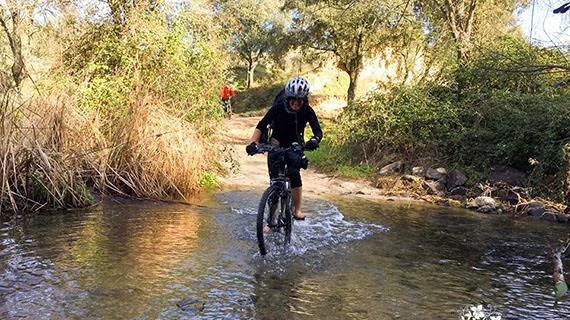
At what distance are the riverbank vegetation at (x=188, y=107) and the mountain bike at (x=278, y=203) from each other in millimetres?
2916

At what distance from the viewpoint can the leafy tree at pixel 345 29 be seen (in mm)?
25359

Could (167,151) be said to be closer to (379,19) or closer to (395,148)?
(395,148)

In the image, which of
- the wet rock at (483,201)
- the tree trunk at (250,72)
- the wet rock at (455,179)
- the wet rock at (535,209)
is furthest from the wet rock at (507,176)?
the tree trunk at (250,72)

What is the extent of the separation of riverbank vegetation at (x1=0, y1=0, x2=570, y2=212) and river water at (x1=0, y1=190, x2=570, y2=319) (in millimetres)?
982

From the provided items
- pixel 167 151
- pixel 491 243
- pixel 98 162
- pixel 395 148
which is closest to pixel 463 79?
pixel 395 148

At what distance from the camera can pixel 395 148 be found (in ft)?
49.4

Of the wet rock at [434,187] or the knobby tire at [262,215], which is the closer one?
the knobby tire at [262,215]

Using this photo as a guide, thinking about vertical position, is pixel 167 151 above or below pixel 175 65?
below

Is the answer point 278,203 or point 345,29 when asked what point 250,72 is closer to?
point 345,29

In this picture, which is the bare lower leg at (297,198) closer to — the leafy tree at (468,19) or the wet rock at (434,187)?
the wet rock at (434,187)

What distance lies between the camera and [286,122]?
689cm

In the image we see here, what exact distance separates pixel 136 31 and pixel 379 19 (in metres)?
15.6

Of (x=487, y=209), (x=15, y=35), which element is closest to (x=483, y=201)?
(x=487, y=209)

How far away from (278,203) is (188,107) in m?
5.35
